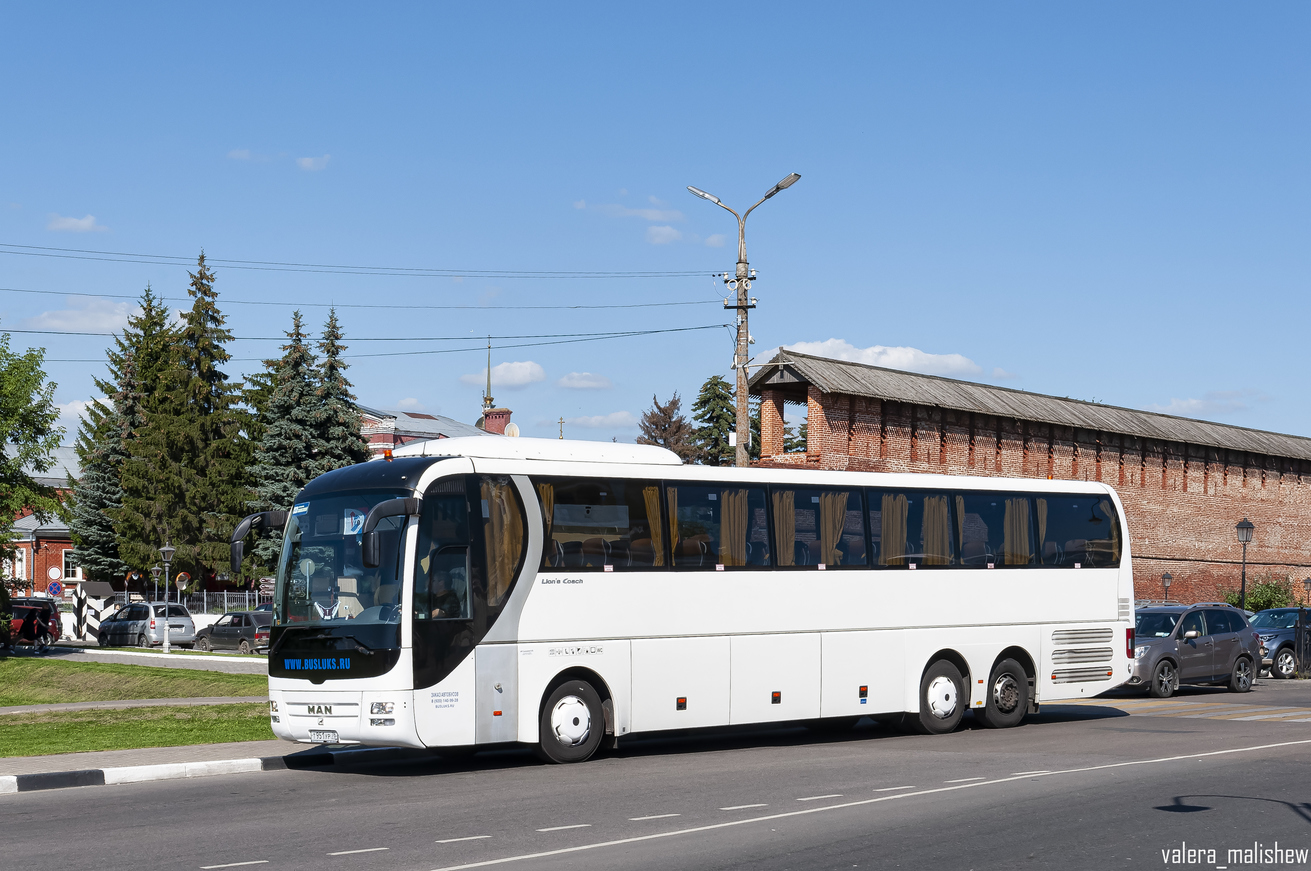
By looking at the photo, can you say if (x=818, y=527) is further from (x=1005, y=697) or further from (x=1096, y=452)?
(x=1096, y=452)

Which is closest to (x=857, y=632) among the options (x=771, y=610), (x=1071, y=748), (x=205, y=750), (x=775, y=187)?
(x=771, y=610)

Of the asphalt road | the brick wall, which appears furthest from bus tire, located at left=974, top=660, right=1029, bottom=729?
the brick wall

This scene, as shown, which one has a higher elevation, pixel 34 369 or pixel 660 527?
pixel 34 369

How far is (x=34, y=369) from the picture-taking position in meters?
42.6

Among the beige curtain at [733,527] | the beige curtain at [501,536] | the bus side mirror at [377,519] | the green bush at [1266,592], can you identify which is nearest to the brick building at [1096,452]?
the green bush at [1266,592]

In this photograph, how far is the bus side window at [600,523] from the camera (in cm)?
1422

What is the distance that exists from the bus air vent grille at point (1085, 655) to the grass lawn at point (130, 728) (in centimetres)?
1032

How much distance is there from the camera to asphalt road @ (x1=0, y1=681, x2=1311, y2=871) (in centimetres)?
869

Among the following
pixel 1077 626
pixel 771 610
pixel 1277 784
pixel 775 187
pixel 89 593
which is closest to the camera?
pixel 1277 784

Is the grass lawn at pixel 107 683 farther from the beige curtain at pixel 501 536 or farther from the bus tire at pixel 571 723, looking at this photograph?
the beige curtain at pixel 501 536

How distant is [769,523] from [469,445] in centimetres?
385

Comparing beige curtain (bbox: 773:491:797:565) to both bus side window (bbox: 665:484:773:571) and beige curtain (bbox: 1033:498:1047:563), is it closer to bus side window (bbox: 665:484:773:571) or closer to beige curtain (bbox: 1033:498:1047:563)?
bus side window (bbox: 665:484:773:571)

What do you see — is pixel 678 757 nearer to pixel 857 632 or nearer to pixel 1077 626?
pixel 857 632

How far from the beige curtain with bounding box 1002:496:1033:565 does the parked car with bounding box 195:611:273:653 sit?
29.4m
